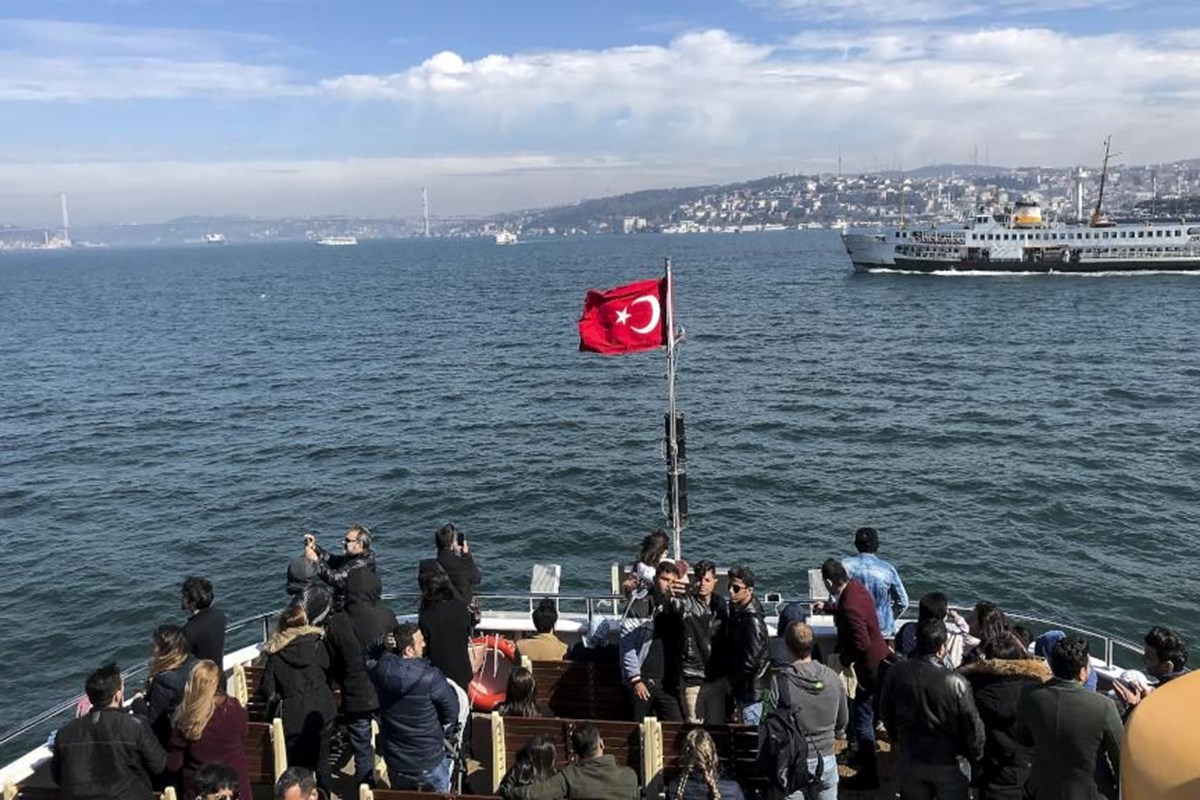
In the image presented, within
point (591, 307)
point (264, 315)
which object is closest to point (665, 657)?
point (591, 307)

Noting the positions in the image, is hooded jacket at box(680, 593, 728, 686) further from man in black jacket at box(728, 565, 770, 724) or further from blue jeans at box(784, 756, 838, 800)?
blue jeans at box(784, 756, 838, 800)

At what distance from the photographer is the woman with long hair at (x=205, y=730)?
5543 mm

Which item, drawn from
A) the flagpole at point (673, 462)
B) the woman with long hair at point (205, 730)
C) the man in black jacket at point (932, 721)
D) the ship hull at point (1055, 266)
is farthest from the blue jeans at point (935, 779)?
the ship hull at point (1055, 266)

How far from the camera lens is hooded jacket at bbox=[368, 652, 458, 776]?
236 inches

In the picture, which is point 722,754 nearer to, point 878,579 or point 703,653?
point 703,653

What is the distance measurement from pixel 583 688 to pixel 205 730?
115 inches

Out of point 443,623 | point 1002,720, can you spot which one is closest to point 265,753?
point 443,623

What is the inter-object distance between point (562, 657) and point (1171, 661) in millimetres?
4478

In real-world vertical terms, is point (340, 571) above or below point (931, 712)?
below

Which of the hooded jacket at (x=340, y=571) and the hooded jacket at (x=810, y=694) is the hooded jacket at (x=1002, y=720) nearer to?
the hooded jacket at (x=810, y=694)

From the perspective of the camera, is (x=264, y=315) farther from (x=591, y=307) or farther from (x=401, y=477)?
(x=591, y=307)

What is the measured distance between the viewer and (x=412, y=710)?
607cm

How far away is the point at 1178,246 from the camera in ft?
293

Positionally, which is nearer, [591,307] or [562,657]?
[562,657]
